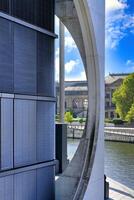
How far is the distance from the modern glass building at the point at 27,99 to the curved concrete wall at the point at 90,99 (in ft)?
3.54

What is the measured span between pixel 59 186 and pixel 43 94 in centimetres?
211

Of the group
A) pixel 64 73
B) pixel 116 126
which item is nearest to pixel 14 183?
pixel 64 73

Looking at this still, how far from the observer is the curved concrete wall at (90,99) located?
759 centimetres

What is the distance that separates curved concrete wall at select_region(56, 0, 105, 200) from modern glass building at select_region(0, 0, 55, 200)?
108 cm

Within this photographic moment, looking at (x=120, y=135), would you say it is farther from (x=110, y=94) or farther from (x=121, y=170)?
(x=110, y=94)

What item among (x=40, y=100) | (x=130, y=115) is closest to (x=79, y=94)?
(x=40, y=100)

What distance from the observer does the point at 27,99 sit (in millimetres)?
6008

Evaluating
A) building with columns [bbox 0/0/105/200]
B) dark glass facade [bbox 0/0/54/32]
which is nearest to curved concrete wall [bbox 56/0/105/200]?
building with columns [bbox 0/0/105/200]

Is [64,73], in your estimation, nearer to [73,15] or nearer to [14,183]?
[73,15]

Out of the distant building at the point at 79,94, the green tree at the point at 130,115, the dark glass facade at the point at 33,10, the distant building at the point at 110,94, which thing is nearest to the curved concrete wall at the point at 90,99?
the distant building at the point at 79,94

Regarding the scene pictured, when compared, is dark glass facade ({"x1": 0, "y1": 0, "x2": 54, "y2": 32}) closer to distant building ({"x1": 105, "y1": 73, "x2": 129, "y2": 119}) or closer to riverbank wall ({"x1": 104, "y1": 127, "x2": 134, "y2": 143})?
riverbank wall ({"x1": 104, "y1": 127, "x2": 134, "y2": 143})

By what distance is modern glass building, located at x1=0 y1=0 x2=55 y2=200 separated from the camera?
217 inches

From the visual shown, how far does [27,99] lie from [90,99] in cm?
235

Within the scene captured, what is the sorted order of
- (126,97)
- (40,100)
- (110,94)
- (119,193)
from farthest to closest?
(110,94) → (126,97) → (119,193) → (40,100)
